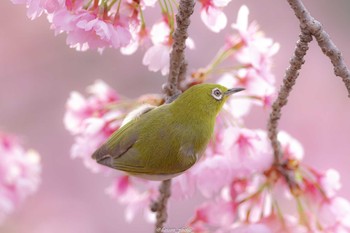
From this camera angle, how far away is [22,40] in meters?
3.58

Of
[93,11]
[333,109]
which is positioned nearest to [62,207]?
[333,109]

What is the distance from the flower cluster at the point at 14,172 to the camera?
187cm

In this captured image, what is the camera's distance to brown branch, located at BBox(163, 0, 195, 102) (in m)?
1.02

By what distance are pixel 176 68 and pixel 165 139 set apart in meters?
0.16

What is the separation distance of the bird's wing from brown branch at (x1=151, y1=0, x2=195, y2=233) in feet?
0.48

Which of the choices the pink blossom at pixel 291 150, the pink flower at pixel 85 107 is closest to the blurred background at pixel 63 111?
the pink flower at pixel 85 107

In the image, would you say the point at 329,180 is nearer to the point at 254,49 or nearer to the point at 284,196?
the point at 284,196

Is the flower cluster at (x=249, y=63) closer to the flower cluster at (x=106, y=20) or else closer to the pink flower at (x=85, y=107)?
the flower cluster at (x=106, y=20)

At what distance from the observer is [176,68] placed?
1.13 metres

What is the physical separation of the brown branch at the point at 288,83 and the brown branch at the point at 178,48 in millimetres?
174

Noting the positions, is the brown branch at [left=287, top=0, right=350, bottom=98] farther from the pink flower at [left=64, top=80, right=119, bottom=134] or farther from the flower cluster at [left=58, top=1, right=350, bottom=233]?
the pink flower at [left=64, top=80, right=119, bottom=134]

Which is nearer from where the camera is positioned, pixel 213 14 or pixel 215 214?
pixel 213 14

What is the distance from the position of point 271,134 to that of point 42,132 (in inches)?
95.3

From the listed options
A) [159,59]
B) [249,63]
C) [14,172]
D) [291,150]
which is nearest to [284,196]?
[291,150]
